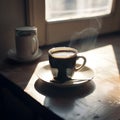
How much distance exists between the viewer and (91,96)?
697mm

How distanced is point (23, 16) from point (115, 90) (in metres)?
0.53

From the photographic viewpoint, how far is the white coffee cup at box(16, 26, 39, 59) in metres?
0.91

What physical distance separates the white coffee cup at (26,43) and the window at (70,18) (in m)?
0.12

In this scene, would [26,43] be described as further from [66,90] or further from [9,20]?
[66,90]

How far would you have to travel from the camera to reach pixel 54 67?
28.9 inches

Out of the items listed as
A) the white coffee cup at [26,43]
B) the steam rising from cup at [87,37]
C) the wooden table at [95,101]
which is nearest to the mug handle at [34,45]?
the white coffee cup at [26,43]

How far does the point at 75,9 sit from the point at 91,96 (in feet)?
2.06

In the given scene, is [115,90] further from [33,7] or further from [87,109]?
[33,7]

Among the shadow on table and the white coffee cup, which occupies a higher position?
the white coffee cup

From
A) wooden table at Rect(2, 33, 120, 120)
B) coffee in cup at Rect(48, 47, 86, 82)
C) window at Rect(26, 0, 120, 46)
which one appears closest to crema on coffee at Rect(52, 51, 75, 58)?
coffee in cup at Rect(48, 47, 86, 82)

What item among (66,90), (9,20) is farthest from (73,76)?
(9,20)

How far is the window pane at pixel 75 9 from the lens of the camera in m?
1.13

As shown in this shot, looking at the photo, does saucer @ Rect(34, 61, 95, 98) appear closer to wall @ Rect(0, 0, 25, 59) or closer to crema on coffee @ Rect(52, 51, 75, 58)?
crema on coffee @ Rect(52, 51, 75, 58)

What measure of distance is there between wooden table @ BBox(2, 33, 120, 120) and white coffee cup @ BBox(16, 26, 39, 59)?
46mm
